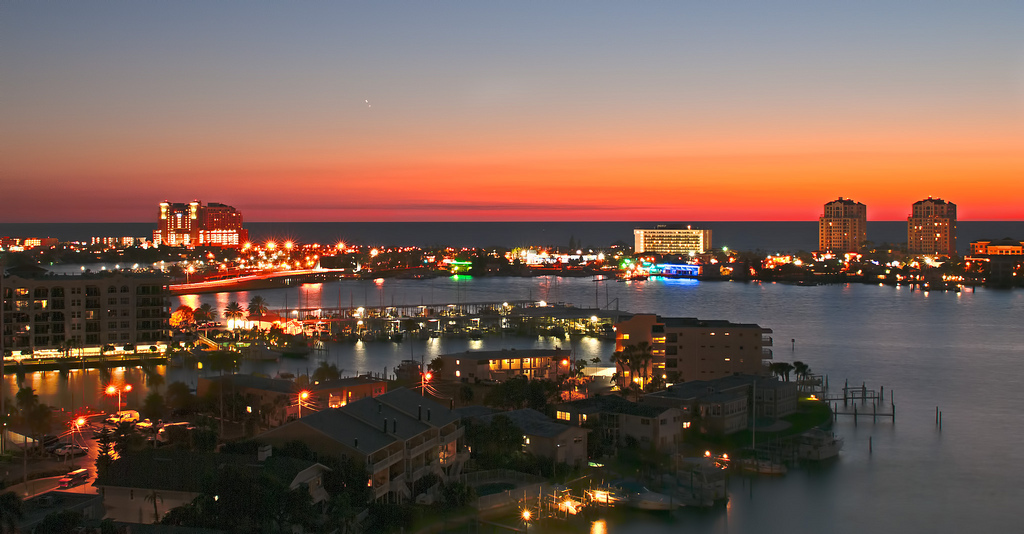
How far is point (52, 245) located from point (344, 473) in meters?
48.3

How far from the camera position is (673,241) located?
2121 inches

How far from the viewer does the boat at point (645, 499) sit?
20.5ft

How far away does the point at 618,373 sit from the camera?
33.8 feet

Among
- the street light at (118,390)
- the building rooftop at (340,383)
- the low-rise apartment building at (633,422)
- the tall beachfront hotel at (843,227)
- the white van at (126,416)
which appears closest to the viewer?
the low-rise apartment building at (633,422)

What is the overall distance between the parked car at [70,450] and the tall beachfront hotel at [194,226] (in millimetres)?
52490

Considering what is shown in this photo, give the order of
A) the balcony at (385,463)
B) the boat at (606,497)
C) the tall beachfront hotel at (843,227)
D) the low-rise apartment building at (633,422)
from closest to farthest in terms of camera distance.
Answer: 1. the balcony at (385,463)
2. the boat at (606,497)
3. the low-rise apartment building at (633,422)
4. the tall beachfront hotel at (843,227)

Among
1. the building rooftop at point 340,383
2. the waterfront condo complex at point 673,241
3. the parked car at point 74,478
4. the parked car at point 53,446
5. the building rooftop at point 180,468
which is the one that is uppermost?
the waterfront condo complex at point 673,241

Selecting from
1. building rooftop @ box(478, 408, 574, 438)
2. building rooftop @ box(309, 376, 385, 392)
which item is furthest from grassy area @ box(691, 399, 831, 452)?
building rooftop @ box(309, 376, 385, 392)

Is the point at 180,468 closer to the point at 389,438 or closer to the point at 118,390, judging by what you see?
the point at 389,438

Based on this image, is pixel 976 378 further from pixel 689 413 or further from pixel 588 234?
pixel 588 234

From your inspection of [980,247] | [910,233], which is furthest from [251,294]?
[910,233]

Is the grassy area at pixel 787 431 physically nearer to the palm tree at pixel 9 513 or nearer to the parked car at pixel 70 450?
the parked car at pixel 70 450

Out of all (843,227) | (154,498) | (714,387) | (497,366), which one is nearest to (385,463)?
(154,498)

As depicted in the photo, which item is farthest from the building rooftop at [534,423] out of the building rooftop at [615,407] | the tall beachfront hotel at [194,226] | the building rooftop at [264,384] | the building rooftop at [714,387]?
the tall beachfront hotel at [194,226]
